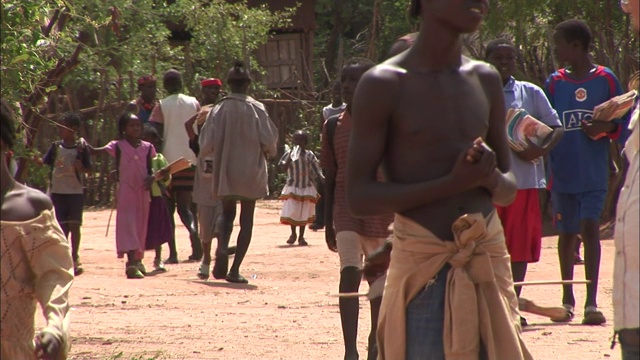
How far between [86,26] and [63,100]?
6648 millimetres

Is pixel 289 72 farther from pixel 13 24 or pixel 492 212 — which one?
pixel 492 212

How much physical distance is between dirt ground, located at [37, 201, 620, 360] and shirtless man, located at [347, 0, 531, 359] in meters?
3.14

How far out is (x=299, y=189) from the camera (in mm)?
15508

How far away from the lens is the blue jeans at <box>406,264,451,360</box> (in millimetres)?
3807

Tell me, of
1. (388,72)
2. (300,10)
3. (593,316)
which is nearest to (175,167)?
(593,316)

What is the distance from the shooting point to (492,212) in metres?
3.95

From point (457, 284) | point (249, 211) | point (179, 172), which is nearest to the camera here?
point (457, 284)

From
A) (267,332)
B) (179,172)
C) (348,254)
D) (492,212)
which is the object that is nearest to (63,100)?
(179,172)

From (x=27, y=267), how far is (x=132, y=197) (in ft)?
24.5

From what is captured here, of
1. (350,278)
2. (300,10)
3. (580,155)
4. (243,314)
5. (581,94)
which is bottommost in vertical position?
(243,314)

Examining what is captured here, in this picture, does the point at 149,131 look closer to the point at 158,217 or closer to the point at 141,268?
the point at 158,217

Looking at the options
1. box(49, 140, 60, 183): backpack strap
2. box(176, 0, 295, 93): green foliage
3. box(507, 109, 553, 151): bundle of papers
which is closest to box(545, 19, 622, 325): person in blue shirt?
box(507, 109, 553, 151): bundle of papers

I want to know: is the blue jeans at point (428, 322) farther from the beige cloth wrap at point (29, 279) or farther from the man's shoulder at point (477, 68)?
the beige cloth wrap at point (29, 279)

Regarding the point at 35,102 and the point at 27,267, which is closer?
the point at 27,267
